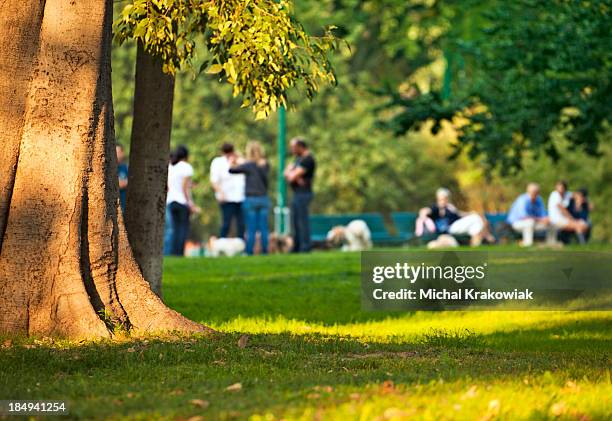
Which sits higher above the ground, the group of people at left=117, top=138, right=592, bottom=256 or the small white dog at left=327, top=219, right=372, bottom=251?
the group of people at left=117, top=138, right=592, bottom=256

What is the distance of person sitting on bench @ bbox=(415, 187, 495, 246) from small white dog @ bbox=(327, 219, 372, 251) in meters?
1.14

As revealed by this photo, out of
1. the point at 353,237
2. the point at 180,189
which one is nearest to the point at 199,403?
the point at 180,189

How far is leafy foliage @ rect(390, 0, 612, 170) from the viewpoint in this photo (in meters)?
18.6

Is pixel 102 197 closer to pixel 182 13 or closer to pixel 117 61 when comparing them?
pixel 182 13

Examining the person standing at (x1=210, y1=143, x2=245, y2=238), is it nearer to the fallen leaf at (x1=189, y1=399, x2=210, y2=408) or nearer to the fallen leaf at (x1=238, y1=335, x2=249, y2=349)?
the fallen leaf at (x1=238, y1=335, x2=249, y2=349)

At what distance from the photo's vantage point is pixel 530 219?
103ft

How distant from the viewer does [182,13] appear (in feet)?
33.9

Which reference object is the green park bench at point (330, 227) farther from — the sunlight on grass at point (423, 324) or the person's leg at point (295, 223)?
the sunlight on grass at point (423, 324)

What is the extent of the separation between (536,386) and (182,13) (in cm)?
407

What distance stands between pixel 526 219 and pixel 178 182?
11.0m

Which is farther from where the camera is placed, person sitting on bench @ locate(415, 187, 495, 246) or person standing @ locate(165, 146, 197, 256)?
person sitting on bench @ locate(415, 187, 495, 246)

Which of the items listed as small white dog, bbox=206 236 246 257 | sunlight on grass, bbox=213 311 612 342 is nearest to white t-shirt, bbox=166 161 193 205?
small white dog, bbox=206 236 246 257

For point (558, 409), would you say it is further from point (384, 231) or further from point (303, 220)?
point (384, 231)

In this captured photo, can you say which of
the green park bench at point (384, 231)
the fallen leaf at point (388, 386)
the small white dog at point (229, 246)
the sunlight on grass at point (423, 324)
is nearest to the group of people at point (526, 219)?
the green park bench at point (384, 231)
